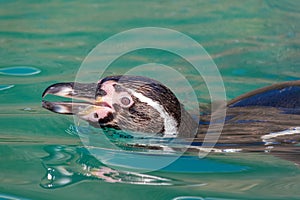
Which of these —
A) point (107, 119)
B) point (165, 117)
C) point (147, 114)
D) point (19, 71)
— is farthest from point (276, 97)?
point (19, 71)

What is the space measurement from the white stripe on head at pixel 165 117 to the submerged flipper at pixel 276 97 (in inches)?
46.8

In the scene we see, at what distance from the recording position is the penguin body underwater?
499 centimetres

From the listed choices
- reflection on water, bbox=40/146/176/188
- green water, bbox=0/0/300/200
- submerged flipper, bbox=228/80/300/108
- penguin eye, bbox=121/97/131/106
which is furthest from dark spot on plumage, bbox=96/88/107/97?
submerged flipper, bbox=228/80/300/108

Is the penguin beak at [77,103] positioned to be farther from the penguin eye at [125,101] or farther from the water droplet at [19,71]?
the water droplet at [19,71]

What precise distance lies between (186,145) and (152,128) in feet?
1.02

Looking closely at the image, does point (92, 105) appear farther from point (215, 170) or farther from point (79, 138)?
point (215, 170)

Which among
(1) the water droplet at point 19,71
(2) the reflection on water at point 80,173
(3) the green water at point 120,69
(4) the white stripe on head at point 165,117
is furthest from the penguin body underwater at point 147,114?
(1) the water droplet at point 19,71

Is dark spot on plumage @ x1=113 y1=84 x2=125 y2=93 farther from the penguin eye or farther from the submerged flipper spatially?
the submerged flipper

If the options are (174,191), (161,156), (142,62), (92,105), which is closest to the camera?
(174,191)

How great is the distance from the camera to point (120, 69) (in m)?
8.19

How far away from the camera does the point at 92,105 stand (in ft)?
16.6

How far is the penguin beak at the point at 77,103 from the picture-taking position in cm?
493

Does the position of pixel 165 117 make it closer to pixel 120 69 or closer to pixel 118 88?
pixel 118 88

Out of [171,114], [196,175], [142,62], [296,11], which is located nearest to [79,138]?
[171,114]
